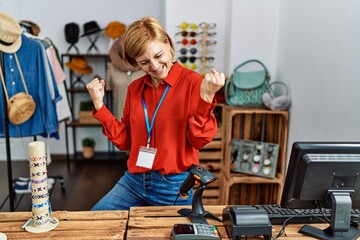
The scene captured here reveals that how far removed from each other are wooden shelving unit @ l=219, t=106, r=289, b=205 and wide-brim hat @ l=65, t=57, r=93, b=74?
2158mm

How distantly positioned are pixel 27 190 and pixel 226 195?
1968mm

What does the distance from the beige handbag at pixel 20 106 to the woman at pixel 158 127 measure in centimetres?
118

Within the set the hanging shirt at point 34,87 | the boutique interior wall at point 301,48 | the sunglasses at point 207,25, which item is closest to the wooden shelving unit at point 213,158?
the boutique interior wall at point 301,48

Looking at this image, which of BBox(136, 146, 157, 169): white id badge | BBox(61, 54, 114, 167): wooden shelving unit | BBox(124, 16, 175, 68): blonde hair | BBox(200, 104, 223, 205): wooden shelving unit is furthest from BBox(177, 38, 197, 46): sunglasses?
BBox(136, 146, 157, 169): white id badge

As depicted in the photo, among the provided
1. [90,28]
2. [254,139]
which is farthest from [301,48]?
[90,28]

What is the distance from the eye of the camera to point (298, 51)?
236 cm

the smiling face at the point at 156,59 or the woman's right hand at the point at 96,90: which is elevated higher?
the smiling face at the point at 156,59

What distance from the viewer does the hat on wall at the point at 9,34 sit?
209 cm

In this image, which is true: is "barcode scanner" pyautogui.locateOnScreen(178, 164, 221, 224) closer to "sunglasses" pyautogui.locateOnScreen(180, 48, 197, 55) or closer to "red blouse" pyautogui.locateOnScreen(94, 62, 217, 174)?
"red blouse" pyautogui.locateOnScreen(94, 62, 217, 174)

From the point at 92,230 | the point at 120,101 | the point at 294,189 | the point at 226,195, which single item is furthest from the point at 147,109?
the point at 120,101

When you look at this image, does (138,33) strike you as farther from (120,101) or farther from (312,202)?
(120,101)

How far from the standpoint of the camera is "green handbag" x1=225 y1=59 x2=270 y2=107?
263 centimetres

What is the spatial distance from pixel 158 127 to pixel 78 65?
9.52ft

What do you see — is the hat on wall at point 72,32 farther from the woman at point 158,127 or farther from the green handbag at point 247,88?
the woman at point 158,127
